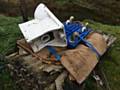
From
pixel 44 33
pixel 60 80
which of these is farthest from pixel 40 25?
pixel 60 80

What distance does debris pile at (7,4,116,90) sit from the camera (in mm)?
3965

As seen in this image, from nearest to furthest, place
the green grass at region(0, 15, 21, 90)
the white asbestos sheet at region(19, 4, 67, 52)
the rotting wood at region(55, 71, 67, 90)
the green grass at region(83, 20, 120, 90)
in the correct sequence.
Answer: the rotting wood at region(55, 71, 67, 90), the white asbestos sheet at region(19, 4, 67, 52), the green grass at region(0, 15, 21, 90), the green grass at region(83, 20, 120, 90)

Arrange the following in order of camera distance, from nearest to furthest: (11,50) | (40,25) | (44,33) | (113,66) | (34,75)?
1. (34,75)
2. (44,33)
3. (40,25)
4. (11,50)
5. (113,66)

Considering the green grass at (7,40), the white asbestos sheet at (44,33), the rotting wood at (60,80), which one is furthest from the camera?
the green grass at (7,40)

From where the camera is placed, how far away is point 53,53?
4176mm

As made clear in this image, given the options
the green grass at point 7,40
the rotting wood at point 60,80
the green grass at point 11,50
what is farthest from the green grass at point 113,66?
the green grass at point 7,40

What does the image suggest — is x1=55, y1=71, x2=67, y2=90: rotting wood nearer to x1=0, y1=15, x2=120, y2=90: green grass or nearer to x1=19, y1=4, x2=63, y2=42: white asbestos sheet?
x1=19, y1=4, x2=63, y2=42: white asbestos sheet

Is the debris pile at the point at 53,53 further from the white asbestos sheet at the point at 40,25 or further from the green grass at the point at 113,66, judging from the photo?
the green grass at the point at 113,66

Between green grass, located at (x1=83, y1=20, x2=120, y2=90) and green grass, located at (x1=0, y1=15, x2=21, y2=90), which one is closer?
green grass, located at (x1=0, y1=15, x2=21, y2=90)

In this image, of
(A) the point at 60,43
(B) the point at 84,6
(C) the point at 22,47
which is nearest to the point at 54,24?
(A) the point at 60,43

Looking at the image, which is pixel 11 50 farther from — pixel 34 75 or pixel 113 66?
pixel 113 66

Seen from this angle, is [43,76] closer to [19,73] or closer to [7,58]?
[19,73]

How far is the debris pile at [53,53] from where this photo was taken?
3965 mm

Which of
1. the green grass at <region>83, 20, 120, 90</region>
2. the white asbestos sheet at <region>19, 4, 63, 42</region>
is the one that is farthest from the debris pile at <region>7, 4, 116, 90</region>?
the green grass at <region>83, 20, 120, 90</region>
